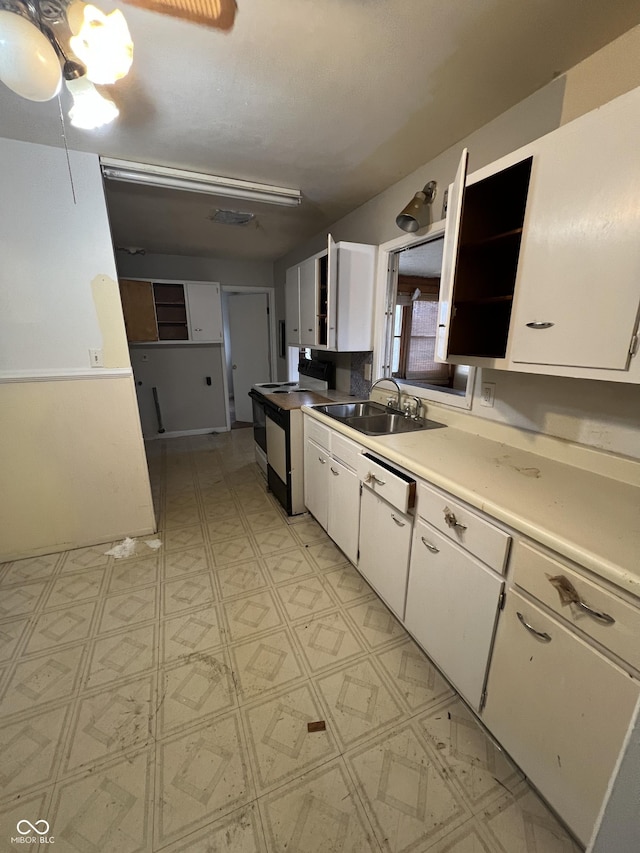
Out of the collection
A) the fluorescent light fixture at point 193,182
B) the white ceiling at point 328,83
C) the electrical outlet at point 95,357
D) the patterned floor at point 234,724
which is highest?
the white ceiling at point 328,83

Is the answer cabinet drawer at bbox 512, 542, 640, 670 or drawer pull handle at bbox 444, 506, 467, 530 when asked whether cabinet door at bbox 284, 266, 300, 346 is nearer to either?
drawer pull handle at bbox 444, 506, 467, 530

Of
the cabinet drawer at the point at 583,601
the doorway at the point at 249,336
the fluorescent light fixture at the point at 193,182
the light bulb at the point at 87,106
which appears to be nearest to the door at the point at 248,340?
the doorway at the point at 249,336

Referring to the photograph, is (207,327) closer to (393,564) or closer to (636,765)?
(393,564)

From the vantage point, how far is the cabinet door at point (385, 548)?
4.82ft

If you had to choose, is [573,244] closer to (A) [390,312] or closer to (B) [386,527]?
(B) [386,527]

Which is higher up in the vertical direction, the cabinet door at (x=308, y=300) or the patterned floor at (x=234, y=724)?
the cabinet door at (x=308, y=300)

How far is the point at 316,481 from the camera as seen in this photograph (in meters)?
2.32

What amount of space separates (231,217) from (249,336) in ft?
7.40

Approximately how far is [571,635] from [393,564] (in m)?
0.78

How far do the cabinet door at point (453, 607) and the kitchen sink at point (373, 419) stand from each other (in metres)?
0.72

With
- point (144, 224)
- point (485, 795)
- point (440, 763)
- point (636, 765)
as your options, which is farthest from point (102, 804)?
point (144, 224)

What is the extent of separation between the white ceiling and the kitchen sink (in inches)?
57.5

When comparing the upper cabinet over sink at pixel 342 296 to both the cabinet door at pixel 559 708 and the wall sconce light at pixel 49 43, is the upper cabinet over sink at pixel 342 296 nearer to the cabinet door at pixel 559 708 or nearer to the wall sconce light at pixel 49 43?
the wall sconce light at pixel 49 43

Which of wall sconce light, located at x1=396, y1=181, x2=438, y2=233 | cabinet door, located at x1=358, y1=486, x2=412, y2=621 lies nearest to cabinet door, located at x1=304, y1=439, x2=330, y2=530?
cabinet door, located at x1=358, y1=486, x2=412, y2=621
